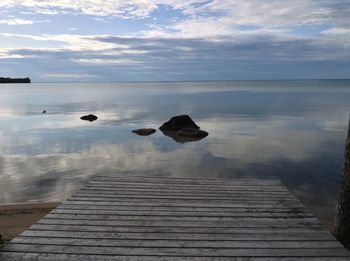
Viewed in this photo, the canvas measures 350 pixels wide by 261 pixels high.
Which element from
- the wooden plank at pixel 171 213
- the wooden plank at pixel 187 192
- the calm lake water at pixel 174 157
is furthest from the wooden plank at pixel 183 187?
the calm lake water at pixel 174 157

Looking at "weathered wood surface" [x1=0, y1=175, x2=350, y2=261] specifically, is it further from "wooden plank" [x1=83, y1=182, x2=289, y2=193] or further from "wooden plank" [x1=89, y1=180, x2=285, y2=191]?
"wooden plank" [x1=89, y1=180, x2=285, y2=191]

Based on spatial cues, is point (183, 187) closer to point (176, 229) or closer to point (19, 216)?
point (176, 229)

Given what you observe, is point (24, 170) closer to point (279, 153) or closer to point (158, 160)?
point (158, 160)

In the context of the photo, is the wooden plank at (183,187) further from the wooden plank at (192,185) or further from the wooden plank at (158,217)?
the wooden plank at (158,217)

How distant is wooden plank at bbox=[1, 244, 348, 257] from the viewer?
536cm

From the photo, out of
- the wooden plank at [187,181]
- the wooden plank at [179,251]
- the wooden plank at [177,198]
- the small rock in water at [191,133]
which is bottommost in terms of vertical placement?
the small rock in water at [191,133]

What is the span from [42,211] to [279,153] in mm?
17243

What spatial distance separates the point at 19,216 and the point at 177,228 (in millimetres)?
8630

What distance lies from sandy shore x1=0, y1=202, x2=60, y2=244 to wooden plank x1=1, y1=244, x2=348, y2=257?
18.6 feet

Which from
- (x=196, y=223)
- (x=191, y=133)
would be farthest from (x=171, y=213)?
(x=191, y=133)

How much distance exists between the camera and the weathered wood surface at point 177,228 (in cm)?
539

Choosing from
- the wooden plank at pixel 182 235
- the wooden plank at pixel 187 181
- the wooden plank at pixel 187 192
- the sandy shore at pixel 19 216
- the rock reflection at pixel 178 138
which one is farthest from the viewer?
the rock reflection at pixel 178 138

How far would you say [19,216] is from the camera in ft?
41.6

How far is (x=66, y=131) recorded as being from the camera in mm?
37781
